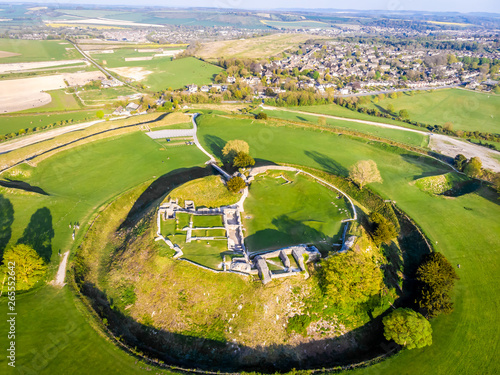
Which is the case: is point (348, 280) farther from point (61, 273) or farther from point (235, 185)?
point (61, 273)

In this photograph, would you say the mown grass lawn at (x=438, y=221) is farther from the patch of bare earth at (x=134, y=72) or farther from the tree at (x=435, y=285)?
the patch of bare earth at (x=134, y=72)

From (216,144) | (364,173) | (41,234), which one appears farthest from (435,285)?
(216,144)

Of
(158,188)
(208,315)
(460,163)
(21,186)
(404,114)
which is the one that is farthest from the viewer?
(404,114)

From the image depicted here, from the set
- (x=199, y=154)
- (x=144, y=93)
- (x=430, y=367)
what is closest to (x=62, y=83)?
(x=144, y=93)

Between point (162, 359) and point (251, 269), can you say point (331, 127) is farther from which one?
point (162, 359)

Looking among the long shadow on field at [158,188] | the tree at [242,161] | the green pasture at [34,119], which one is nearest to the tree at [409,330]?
the tree at [242,161]

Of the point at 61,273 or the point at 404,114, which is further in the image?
the point at 404,114
